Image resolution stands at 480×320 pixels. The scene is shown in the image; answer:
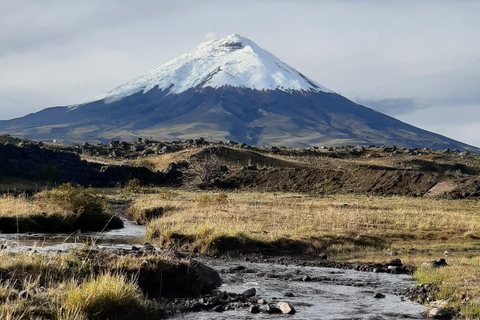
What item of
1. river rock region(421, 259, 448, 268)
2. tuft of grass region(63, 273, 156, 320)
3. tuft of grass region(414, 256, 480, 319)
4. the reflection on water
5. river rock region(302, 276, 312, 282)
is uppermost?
tuft of grass region(63, 273, 156, 320)

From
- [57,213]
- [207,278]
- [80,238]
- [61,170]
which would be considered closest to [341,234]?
[207,278]

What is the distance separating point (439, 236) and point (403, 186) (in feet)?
79.7

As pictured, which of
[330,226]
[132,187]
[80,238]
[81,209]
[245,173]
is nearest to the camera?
[80,238]

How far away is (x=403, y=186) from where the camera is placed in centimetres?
4797

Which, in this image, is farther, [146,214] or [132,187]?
[132,187]

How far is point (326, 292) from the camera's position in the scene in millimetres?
14781

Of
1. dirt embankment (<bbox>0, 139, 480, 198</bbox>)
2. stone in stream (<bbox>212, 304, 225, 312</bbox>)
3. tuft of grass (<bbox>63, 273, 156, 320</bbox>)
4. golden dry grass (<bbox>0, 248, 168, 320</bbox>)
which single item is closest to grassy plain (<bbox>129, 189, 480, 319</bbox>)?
stone in stream (<bbox>212, 304, 225, 312</bbox>)

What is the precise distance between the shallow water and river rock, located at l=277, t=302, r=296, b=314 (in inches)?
6.7

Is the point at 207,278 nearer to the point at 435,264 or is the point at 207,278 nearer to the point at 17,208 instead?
the point at 435,264

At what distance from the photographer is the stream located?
12.3m

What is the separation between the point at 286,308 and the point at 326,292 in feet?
9.28

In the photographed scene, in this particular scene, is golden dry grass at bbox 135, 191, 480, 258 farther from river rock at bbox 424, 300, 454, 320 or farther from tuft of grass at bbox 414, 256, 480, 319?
river rock at bbox 424, 300, 454, 320

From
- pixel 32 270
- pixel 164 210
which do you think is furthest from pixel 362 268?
pixel 164 210

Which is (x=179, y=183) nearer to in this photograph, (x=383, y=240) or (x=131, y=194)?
(x=131, y=194)
